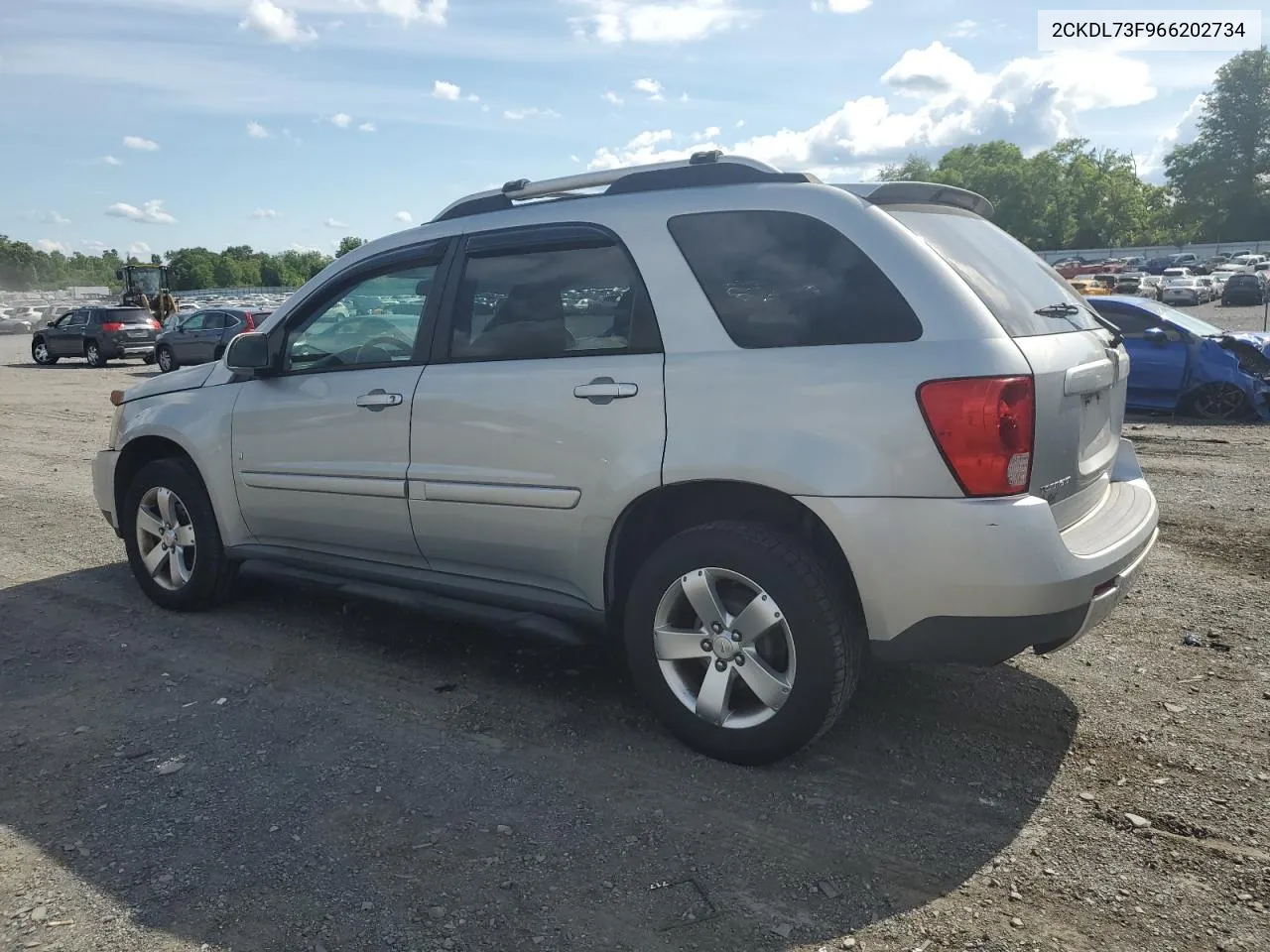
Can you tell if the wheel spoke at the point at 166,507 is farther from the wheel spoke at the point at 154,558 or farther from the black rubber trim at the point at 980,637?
the black rubber trim at the point at 980,637

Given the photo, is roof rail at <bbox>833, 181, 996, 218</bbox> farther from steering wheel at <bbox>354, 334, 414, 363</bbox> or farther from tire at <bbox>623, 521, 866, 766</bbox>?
steering wheel at <bbox>354, 334, 414, 363</bbox>

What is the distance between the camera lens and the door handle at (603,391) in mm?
3611

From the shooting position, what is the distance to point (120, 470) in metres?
5.55

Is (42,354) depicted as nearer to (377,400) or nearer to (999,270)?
(377,400)

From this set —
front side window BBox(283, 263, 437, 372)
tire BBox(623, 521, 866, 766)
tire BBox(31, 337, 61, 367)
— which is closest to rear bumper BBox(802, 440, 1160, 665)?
tire BBox(623, 521, 866, 766)

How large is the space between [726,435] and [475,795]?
1.44m

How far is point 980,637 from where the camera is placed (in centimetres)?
314

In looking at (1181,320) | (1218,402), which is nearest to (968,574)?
(1218,402)

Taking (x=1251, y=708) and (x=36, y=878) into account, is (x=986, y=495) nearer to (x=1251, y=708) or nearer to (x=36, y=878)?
(x=1251, y=708)

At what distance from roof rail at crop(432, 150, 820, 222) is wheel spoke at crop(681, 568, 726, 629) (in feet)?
4.63

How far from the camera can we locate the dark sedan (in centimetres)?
2461

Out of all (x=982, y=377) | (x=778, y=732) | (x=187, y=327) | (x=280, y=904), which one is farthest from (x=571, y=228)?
(x=187, y=327)

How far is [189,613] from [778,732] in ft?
11.2

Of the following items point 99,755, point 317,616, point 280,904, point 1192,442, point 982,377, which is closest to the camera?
point 280,904
